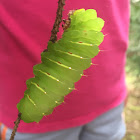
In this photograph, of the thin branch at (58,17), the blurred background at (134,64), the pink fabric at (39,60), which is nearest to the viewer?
the thin branch at (58,17)

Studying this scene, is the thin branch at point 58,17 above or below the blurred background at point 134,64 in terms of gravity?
below

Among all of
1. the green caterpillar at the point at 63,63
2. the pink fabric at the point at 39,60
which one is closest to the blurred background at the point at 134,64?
the pink fabric at the point at 39,60

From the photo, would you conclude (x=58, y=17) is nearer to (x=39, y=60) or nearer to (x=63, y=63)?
(x=63, y=63)

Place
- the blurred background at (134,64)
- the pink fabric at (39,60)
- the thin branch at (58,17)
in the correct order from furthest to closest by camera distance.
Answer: the blurred background at (134,64), the pink fabric at (39,60), the thin branch at (58,17)

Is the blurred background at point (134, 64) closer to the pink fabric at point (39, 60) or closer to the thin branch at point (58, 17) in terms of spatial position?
the pink fabric at point (39, 60)

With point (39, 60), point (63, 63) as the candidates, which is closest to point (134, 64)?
point (39, 60)

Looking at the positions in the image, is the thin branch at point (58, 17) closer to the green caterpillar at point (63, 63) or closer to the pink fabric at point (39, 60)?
the green caterpillar at point (63, 63)

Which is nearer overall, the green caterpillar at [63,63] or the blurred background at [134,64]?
the green caterpillar at [63,63]
